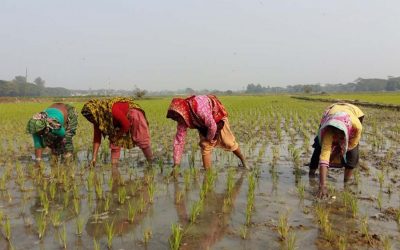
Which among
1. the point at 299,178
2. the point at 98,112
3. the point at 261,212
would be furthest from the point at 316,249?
the point at 98,112

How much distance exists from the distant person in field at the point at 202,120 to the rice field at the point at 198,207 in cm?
40

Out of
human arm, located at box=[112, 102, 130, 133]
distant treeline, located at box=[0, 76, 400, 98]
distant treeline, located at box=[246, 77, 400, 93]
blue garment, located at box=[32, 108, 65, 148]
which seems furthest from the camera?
distant treeline, located at box=[246, 77, 400, 93]

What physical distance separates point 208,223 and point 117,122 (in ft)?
7.67

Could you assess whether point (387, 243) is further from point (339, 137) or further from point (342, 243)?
point (339, 137)

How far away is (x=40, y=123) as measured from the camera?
535cm

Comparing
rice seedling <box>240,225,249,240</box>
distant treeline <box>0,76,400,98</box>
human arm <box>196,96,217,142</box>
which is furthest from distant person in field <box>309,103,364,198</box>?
distant treeline <box>0,76,400,98</box>

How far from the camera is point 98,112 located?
5.00 metres

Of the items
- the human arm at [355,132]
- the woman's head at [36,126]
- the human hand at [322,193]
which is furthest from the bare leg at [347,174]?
the woman's head at [36,126]

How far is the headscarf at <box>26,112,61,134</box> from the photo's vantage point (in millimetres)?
5320

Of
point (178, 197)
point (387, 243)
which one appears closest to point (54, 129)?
point (178, 197)

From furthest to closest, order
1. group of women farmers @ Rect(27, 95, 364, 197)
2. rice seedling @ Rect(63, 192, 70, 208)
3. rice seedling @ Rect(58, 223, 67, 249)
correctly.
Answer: group of women farmers @ Rect(27, 95, 364, 197), rice seedling @ Rect(63, 192, 70, 208), rice seedling @ Rect(58, 223, 67, 249)

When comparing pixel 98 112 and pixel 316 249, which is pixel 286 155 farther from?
pixel 316 249

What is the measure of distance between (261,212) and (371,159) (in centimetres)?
309

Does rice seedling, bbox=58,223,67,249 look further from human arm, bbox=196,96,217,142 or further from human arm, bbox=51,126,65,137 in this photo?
human arm, bbox=51,126,65,137
